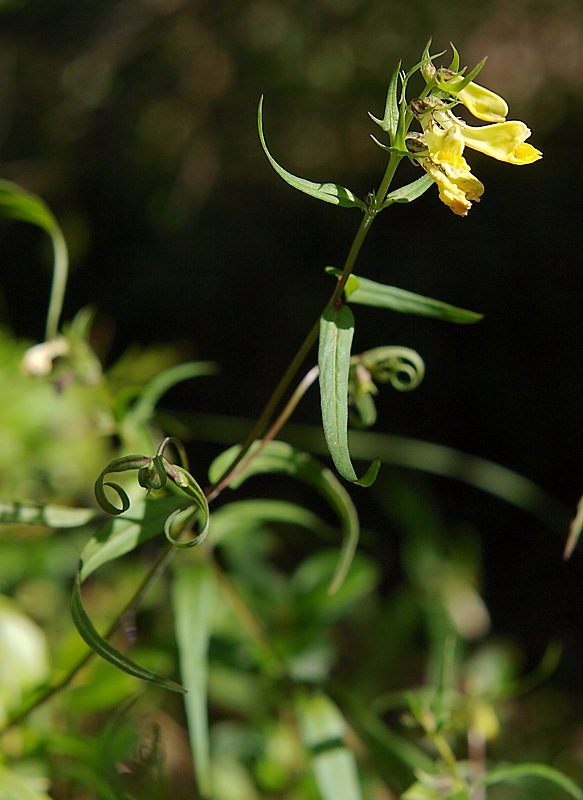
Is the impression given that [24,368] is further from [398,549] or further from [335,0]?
[335,0]

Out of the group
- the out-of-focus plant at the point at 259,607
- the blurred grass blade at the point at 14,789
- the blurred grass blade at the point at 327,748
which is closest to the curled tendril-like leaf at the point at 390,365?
the out-of-focus plant at the point at 259,607

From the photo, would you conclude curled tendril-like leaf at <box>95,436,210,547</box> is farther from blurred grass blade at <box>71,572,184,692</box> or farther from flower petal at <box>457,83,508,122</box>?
flower petal at <box>457,83,508,122</box>

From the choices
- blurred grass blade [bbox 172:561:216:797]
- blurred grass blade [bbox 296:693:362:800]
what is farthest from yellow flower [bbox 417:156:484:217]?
blurred grass blade [bbox 296:693:362:800]

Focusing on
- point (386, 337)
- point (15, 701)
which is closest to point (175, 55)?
point (386, 337)

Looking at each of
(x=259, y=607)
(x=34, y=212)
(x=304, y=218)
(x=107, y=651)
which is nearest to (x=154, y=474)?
(x=107, y=651)

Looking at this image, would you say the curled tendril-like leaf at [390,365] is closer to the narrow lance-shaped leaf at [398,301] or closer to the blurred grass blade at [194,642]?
the narrow lance-shaped leaf at [398,301]
